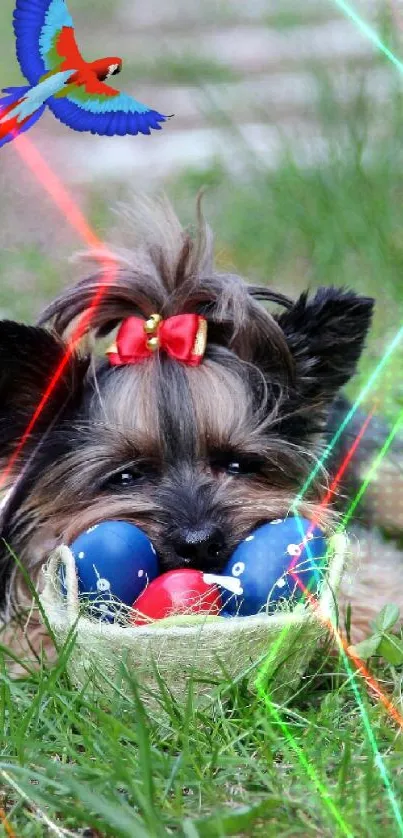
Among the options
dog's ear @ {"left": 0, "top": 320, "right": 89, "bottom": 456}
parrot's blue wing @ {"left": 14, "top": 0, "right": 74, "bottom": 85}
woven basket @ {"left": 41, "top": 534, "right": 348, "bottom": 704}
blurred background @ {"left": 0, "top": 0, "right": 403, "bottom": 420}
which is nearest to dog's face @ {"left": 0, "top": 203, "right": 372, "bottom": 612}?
dog's ear @ {"left": 0, "top": 320, "right": 89, "bottom": 456}

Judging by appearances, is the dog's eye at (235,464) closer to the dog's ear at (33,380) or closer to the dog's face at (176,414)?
the dog's face at (176,414)

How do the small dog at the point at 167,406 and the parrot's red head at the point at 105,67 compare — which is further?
the small dog at the point at 167,406

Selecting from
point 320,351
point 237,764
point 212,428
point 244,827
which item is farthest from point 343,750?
point 320,351

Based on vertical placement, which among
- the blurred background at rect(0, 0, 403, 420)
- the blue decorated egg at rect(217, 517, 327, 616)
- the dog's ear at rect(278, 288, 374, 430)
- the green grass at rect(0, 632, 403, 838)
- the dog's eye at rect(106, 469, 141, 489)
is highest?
the blurred background at rect(0, 0, 403, 420)

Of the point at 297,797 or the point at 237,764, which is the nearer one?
the point at 297,797

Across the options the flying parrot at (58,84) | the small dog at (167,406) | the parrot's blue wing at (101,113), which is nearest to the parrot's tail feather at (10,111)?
the flying parrot at (58,84)

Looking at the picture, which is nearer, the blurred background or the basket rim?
the basket rim

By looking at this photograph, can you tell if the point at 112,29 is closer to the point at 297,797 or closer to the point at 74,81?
the point at 74,81

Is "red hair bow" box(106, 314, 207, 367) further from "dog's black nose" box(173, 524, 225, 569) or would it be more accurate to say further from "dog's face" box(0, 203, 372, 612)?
"dog's black nose" box(173, 524, 225, 569)
